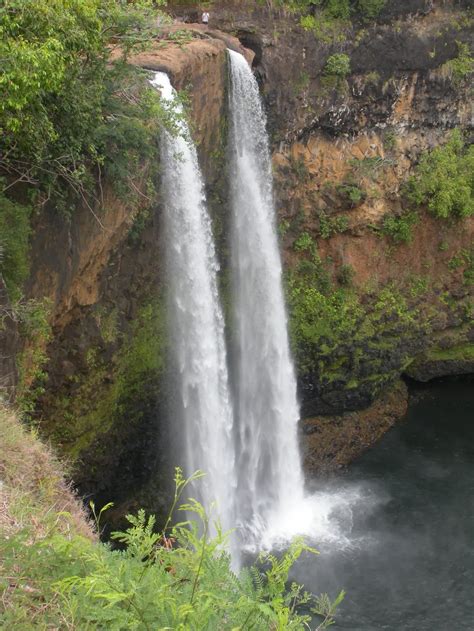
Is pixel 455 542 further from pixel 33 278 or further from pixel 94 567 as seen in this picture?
pixel 94 567

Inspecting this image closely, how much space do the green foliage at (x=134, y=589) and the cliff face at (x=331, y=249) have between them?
7.74 metres

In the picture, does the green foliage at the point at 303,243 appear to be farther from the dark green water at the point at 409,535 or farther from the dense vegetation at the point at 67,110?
the dense vegetation at the point at 67,110

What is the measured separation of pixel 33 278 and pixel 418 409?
42.9 ft

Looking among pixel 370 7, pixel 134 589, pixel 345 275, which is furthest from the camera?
pixel 345 275

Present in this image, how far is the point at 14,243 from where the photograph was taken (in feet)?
26.8

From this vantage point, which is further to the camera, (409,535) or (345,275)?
(345,275)

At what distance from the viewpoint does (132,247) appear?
1163 cm

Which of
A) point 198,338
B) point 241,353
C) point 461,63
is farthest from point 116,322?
point 461,63

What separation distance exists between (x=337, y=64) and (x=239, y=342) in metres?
7.28

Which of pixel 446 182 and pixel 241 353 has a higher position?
pixel 446 182

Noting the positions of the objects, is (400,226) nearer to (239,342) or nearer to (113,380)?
(239,342)

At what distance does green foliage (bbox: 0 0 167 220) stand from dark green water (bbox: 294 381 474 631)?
8.41 metres

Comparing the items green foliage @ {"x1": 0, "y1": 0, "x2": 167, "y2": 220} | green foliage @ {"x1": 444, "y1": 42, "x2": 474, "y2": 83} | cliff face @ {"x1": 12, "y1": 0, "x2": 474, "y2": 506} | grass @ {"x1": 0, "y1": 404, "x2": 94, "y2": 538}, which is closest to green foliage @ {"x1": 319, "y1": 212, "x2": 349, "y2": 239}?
cliff face @ {"x1": 12, "y1": 0, "x2": 474, "y2": 506}

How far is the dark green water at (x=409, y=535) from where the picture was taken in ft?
37.3
